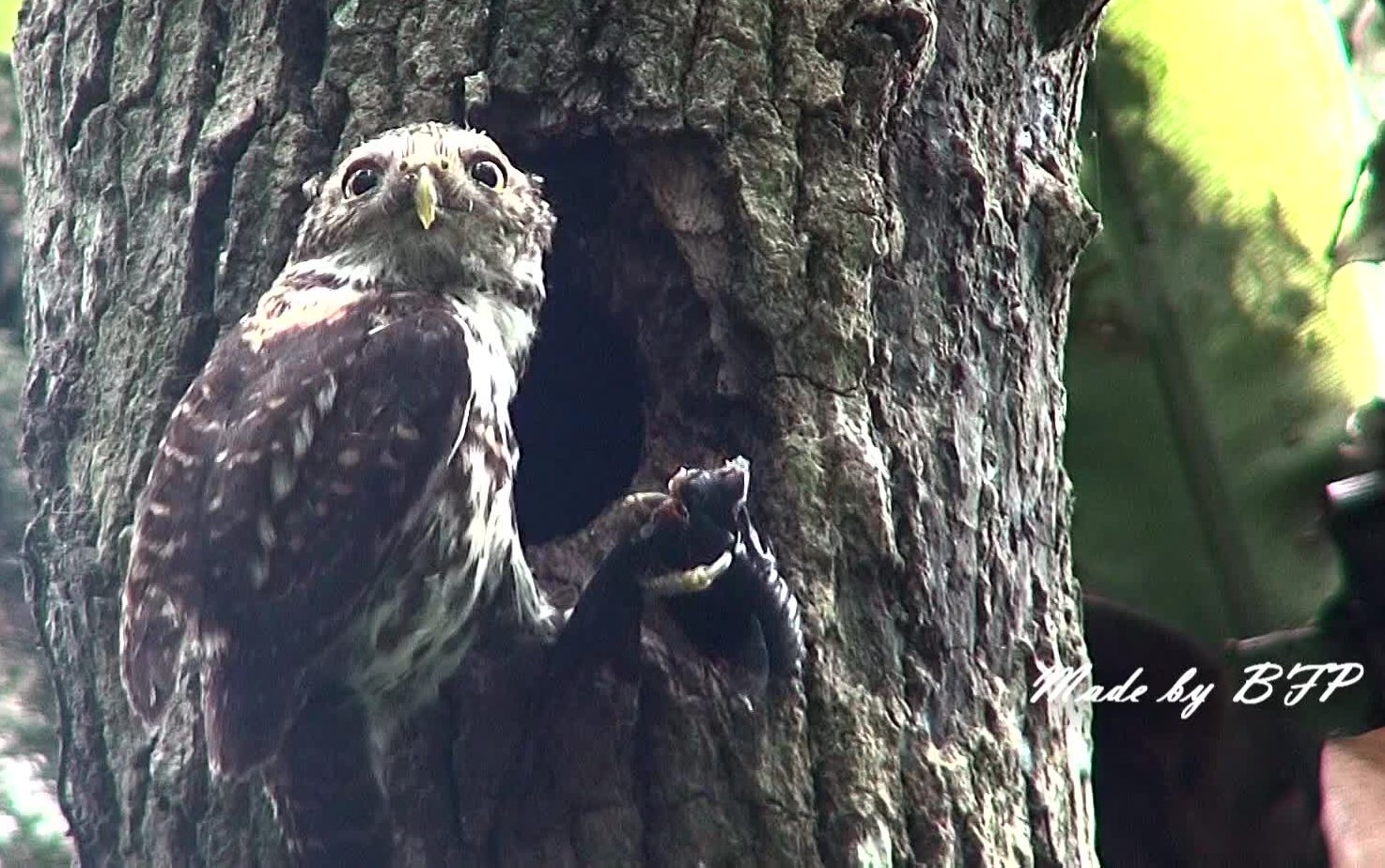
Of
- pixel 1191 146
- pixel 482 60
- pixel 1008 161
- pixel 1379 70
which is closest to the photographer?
pixel 482 60

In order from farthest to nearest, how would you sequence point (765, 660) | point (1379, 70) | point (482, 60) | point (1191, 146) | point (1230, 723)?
point (1379, 70) < point (1191, 146) < point (1230, 723) < point (482, 60) < point (765, 660)

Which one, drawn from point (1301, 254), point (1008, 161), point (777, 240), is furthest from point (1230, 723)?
point (777, 240)

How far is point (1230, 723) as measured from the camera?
9.01 feet

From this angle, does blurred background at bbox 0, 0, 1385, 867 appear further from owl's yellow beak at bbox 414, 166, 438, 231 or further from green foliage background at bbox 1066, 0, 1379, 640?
owl's yellow beak at bbox 414, 166, 438, 231

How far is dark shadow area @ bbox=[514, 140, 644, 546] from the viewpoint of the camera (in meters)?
2.00

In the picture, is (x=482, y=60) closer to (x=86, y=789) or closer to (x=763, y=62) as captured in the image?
(x=763, y=62)

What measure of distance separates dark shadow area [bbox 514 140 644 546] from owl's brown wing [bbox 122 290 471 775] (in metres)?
0.22

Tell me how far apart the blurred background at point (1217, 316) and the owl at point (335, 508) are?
147 centimetres

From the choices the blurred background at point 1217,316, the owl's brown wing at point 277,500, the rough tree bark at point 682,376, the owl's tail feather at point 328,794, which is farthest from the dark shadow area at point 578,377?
the blurred background at point 1217,316

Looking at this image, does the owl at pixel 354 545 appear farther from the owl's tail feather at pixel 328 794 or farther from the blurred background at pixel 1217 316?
the blurred background at pixel 1217 316

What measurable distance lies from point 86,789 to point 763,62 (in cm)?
121

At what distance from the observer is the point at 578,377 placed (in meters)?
2.11

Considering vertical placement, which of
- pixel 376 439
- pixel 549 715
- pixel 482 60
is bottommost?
pixel 549 715

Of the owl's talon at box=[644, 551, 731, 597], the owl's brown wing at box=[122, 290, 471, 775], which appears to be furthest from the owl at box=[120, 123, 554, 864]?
the owl's talon at box=[644, 551, 731, 597]
